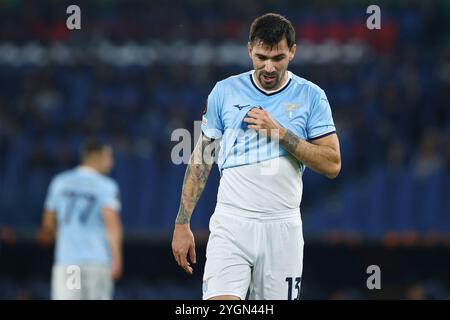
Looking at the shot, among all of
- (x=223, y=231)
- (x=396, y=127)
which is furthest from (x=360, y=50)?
(x=223, y=231)

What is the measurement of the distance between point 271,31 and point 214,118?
630 millimetres

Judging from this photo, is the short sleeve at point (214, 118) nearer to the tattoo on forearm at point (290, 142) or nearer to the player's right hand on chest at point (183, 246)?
the tattoo on forearm at point (290, 142)

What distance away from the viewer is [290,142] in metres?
6.00

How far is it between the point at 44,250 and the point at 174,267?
1.71 meters

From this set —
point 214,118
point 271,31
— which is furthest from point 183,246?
point 271,31

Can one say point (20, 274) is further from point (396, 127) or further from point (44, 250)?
point (396, 127)

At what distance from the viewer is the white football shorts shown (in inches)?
239

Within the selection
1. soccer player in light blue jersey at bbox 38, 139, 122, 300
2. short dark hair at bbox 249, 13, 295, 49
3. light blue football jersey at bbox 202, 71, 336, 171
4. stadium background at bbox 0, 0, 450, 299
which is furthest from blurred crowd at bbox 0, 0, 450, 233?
short dark hair at bbox 249, 13, 295, 49

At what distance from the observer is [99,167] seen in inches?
425

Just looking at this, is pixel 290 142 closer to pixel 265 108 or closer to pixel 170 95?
pixel 265 108

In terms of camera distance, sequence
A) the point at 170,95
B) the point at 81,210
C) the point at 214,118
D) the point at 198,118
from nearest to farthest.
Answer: the point at 214,118 → the point at 81,210 → the point at 198,118 → the point at 170,95
